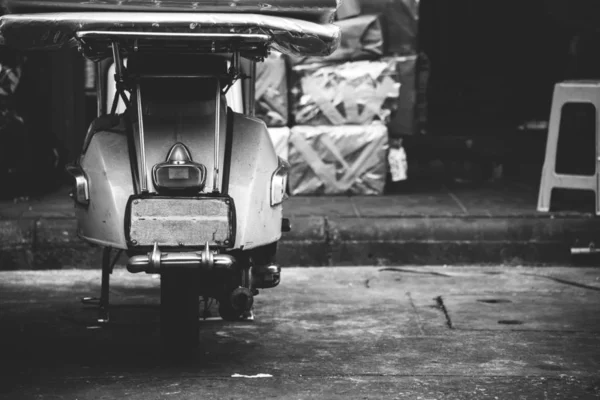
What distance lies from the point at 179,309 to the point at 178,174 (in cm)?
58

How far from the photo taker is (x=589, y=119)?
8.67 m

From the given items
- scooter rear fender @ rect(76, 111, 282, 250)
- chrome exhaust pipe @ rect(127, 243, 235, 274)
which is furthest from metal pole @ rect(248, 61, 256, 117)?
chrome exhaust pipe @ rect(127, 243, 235, 274)

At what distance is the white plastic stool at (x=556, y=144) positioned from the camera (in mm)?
7984

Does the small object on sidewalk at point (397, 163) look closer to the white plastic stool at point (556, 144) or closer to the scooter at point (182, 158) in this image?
the white plastic stool at point (556, 144)

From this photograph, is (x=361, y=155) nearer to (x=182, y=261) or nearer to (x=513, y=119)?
(x=513, y=119)

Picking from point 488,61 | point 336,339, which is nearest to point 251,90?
point 336,339

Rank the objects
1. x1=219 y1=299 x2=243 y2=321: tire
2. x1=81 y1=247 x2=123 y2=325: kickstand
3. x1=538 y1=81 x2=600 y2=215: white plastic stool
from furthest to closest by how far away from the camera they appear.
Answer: x1=538 y1=81 x2=600 y2=215: white plastic stool < x1=81 y1=247 x2=123 y2=325: kickstand < x1=219 y1=299 x2=243 y2=321: tire

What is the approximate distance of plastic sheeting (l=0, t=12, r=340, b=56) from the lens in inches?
185

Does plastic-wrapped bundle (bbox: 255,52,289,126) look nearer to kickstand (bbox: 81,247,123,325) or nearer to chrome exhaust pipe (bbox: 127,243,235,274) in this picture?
kickstand (bbox: 81,247,123,325)

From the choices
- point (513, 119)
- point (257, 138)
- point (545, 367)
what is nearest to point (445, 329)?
point (545, 367)

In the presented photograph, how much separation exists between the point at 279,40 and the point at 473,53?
676 cm

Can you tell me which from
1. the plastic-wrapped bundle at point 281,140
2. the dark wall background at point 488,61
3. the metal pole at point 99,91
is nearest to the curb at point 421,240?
the plastic-wrapped bundle at point 281,140

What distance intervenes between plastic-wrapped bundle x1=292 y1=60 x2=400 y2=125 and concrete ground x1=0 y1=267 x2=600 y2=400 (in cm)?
154

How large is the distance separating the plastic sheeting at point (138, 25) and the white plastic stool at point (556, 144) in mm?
3441
